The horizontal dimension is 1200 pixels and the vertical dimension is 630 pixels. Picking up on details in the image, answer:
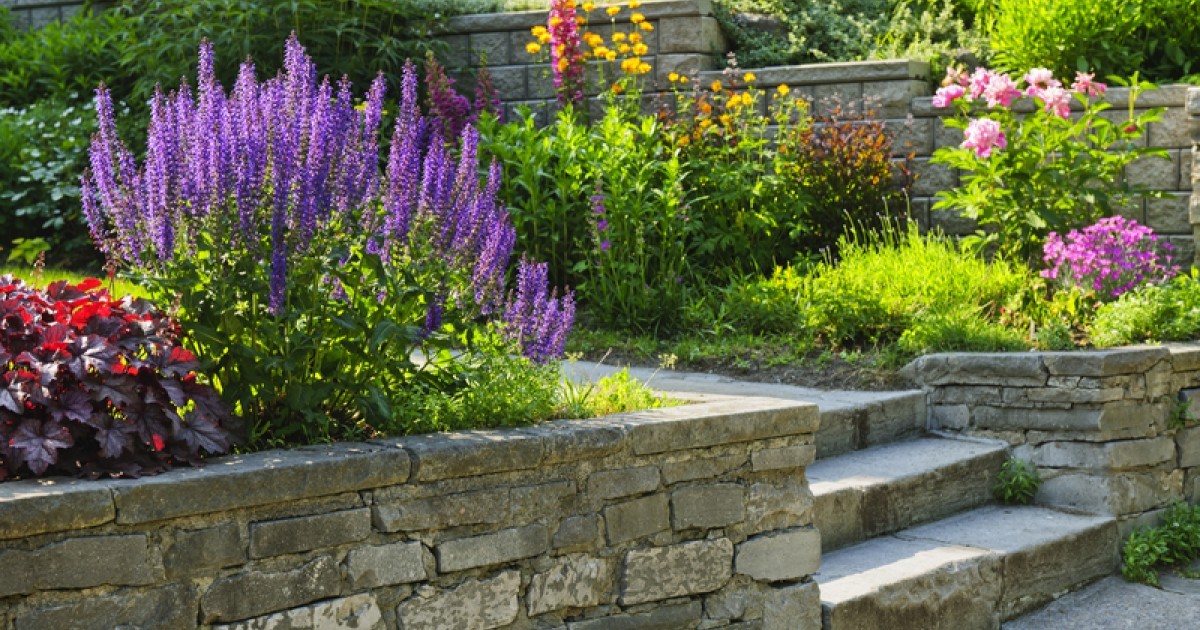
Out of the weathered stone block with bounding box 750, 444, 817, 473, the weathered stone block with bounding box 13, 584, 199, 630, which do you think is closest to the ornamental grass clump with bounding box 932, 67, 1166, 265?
the weathered stone block with bounding box 750, 444, 817, 473

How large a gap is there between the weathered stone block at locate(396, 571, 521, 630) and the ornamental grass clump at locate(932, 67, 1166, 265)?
3.89 m

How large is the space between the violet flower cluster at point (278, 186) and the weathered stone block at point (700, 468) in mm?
673

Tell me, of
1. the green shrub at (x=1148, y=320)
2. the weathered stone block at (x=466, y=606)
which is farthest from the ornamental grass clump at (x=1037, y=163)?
the weathered stone block at (x=466, y=606)

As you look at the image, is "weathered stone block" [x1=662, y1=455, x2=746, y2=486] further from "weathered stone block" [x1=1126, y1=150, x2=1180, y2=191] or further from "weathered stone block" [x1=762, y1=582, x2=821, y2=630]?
"weathered stone block" [x1=1126, y1=150, x2=1180, y2=191]

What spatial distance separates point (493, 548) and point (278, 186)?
3.16 feet

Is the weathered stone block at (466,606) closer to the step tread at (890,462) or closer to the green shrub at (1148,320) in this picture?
the step tread at (890,462)

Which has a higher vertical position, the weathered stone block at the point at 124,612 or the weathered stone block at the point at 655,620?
the weathered stone block at the point at 124,612

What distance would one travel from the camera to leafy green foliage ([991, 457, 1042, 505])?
17.0 ft

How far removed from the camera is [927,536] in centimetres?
461

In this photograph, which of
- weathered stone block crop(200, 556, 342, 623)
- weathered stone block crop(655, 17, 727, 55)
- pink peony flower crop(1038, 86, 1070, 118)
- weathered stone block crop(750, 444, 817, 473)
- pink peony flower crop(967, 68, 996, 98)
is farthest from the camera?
weathered stone block crop(655, 17, 727, 55)

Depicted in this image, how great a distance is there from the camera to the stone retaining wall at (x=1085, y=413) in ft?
16.8

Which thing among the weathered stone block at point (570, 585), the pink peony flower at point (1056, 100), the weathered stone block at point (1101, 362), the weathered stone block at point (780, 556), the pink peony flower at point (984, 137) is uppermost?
the pink peony flower at point (1056, 100)

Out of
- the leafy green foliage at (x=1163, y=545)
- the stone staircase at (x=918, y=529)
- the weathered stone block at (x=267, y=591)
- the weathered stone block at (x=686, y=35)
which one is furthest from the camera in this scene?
the weathered stone block at (x=686, y=35)

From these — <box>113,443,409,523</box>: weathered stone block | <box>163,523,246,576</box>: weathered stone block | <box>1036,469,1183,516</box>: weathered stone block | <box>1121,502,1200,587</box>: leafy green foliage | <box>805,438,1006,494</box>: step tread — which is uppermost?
<box>113,443,409,523</box>: weathered stone block
